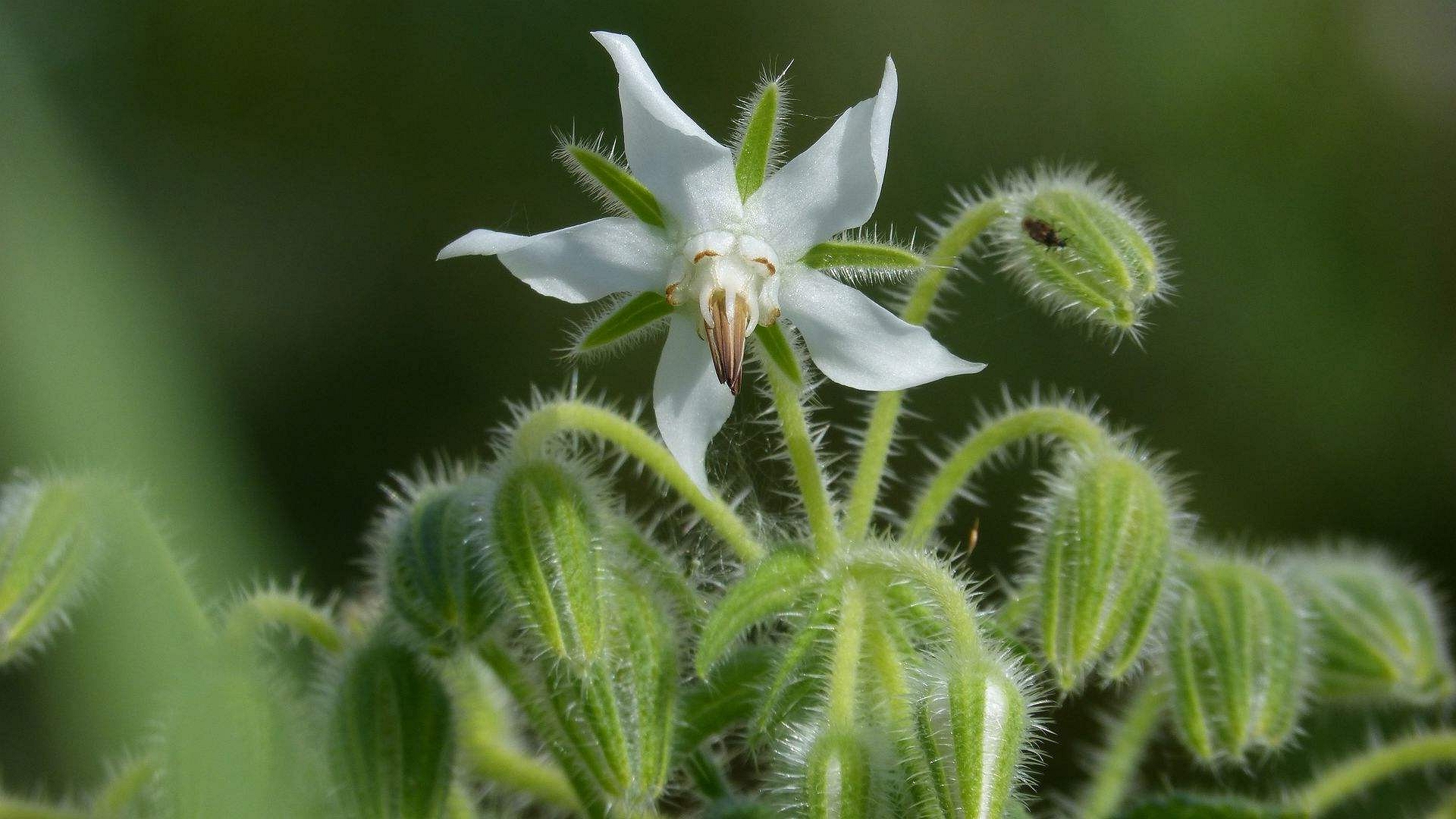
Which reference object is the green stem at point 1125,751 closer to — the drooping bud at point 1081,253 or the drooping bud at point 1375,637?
the drooping bud at point 1375,637

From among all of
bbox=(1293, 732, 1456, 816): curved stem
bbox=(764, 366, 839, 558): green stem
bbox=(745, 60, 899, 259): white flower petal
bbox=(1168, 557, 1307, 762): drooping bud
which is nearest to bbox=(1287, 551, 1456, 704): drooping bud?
bbox=(1293, 732, 1456, 816): curved stem

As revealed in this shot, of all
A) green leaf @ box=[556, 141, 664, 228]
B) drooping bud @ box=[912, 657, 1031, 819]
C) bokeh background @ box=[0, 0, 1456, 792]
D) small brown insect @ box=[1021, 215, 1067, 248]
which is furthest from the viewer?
bokeh background @ box=[0, 0, 1456, 792]

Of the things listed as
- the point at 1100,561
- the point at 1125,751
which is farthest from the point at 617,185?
the point at 1125,751

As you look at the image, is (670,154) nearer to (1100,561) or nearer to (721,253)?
(721,253)

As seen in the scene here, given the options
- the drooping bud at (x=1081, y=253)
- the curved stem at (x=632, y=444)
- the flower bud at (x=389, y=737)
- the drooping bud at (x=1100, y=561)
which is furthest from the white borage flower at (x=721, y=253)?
the flower bud at (x=389, y=737)

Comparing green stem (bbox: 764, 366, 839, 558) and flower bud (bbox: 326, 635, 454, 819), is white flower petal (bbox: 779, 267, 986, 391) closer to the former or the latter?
green stem (bbox: 764, 366, 839, 558)

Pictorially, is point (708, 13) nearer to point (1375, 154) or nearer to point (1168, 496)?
point (1375, 154)
